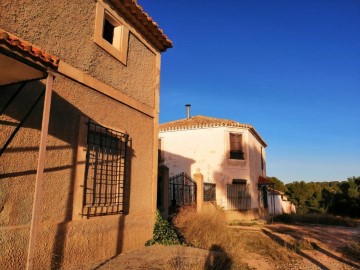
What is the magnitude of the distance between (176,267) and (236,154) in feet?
52.1

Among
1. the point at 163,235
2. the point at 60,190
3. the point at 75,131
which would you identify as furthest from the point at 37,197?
the point at 163,235

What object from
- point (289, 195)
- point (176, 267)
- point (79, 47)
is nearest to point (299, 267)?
point (176, 267)

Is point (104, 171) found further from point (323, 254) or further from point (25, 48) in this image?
point (323, 254)

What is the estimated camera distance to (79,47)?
5367 millimetres

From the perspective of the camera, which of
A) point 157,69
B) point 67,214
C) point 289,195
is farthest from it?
point 289,195

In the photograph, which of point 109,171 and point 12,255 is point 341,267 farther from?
point 12,255

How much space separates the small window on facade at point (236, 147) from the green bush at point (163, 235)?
13.2 m

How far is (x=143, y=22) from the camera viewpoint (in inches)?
282

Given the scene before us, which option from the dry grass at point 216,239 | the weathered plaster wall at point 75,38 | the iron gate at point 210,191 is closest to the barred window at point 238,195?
the iron gate at point 210,191

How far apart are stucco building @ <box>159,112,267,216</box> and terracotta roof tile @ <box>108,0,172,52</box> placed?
12.6 meters

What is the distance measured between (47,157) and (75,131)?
29.4 inches

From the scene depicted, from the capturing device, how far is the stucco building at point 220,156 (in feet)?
63.4

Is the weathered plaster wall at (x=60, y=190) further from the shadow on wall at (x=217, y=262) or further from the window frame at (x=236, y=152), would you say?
the window frame at (x=236, y=152)

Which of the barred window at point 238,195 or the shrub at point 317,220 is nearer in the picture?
the shrub at point 317,220
